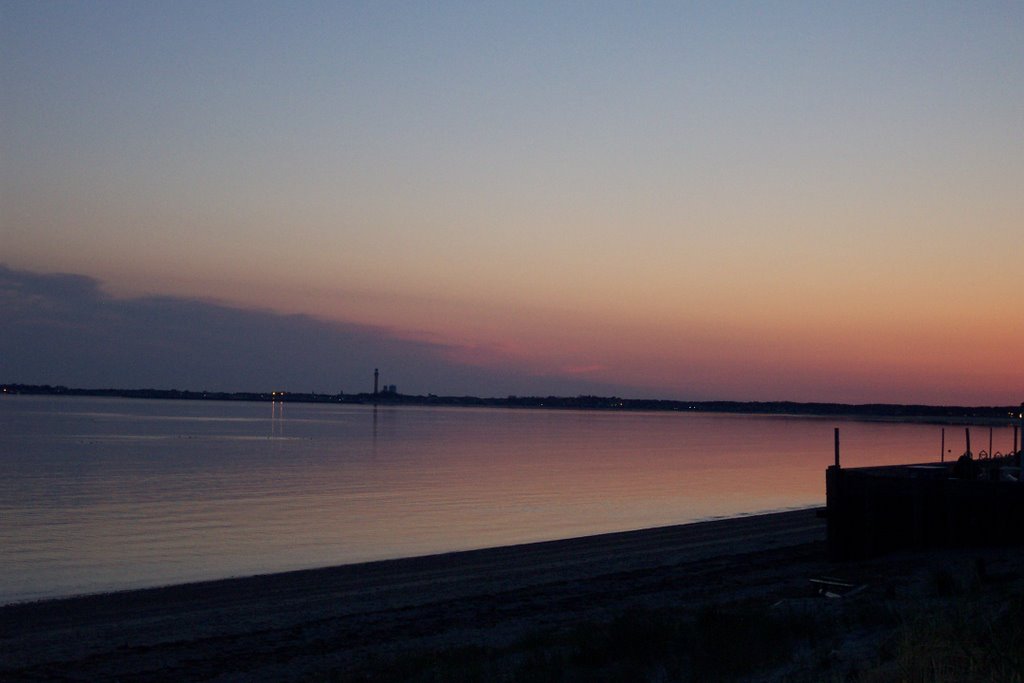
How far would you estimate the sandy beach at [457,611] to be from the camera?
12727 millimetres

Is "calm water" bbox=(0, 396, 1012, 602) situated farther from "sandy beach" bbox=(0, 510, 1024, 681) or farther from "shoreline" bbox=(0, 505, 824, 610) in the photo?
"sandy beach" bbox=(0, 510, 1024, 681)

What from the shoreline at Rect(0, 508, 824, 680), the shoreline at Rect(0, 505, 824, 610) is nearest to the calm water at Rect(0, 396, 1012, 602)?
the shoreline at Rect(0, 505, 824, 610)

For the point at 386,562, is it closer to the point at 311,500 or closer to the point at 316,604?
the point at 316,604

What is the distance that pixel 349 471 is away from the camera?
56.5 meters

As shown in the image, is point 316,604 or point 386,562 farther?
point 386,562

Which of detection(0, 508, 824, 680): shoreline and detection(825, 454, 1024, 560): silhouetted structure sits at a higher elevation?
detection(825, 454, 1024, 560): silhouetted structure

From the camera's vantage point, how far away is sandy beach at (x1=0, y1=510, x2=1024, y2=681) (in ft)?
41.8

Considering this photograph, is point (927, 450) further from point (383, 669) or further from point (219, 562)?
point (383, 669)

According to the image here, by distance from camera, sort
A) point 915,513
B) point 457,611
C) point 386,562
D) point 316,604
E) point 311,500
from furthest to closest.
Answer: point 311,500
point 386,562
point 915,513
point 316,604
point 457,611

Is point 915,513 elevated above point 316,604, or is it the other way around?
point 915,513

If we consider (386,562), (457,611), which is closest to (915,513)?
(457,611)

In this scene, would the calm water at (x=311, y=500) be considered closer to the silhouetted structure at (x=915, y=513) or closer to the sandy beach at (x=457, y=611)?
the sandy beach at (x=457, y=611)

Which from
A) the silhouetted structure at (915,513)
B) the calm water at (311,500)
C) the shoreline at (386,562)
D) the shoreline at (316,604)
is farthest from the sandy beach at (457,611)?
the calm water at (311,500)

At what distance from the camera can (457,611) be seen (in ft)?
56.9
